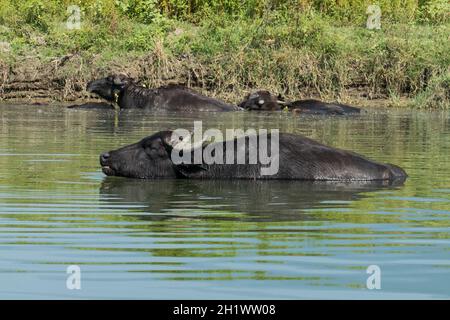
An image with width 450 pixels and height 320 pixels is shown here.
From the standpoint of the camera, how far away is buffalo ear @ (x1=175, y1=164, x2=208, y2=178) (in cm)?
1323

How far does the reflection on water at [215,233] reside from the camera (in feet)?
24.1

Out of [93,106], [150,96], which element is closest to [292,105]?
[150,96]

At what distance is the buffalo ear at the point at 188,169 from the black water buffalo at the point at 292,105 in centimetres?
1295

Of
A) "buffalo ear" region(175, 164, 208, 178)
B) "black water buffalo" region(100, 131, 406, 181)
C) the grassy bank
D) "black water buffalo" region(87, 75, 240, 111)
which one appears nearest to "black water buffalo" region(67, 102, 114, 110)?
"black water buffalo" region(87, 75, 240, 111)

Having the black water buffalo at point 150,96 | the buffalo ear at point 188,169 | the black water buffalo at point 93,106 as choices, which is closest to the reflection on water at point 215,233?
the buffalo ear at point 188,169

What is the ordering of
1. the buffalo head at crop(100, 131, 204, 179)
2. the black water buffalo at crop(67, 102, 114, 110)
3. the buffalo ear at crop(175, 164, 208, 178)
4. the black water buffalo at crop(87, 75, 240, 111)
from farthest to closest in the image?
the black water buffalo at crop(67, 102, 114, 110) < the black water buffalo at crop(87, 75, 240, 111) < the buffalo head at crop(100, 131, 204, 179) < the buffalo ear at crop(175, 164, 208, 178)

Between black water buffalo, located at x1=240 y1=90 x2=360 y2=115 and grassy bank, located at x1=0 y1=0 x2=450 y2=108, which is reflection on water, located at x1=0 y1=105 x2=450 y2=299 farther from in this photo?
grassy bank, located at x1=0 y1=0 x2=450 y2=108

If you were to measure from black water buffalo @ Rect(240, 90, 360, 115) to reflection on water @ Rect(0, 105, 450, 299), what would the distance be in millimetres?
9809

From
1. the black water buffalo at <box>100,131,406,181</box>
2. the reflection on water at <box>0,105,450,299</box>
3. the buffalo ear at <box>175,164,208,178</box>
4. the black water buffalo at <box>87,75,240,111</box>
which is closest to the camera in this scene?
the reflection on water at <box>0,105,450,299</box>

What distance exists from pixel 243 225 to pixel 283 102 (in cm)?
1805

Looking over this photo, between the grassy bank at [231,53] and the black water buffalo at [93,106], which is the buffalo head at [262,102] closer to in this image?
the grassy bank at [231,53]

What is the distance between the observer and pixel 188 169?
525 inches

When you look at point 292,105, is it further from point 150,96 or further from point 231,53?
point 231,53
